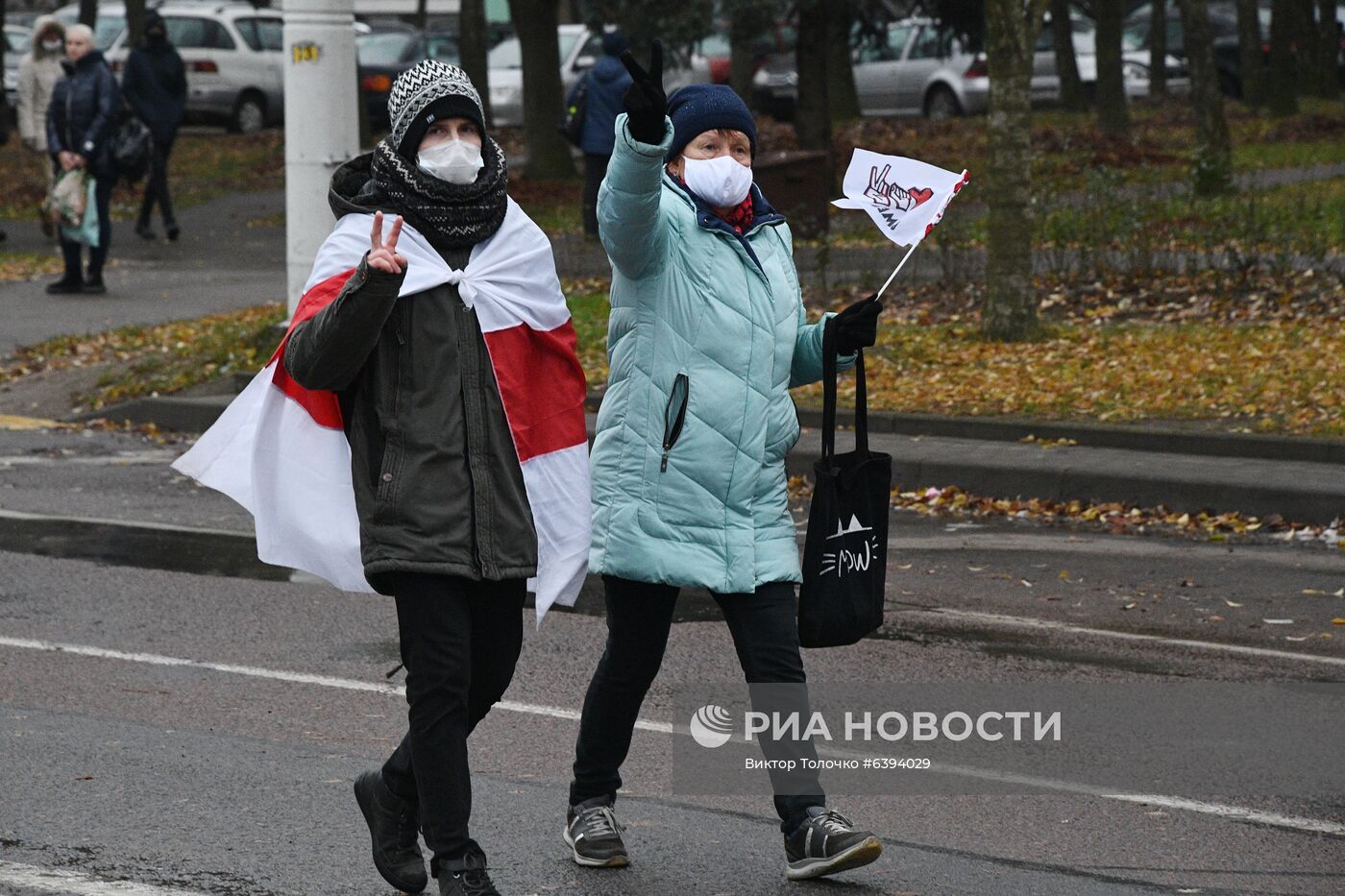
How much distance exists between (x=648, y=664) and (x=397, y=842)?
0.73 meters

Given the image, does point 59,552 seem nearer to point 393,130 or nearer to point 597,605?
point 597,605

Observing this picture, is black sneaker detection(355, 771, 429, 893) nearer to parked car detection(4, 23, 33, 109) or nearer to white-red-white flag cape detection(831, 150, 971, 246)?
white-red-white flag cape detection(831, 150, 971, 246)

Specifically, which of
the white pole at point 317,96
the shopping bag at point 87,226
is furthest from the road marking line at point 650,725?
the shopping bag at point 87,226

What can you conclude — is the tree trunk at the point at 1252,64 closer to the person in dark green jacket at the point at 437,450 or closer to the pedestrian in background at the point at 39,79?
the pedestrian in background at the point at 39,79

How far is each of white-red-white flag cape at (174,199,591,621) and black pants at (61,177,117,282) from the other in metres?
12.3

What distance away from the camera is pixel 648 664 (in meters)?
4.84

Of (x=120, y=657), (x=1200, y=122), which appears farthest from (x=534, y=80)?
(x=120, y=657)

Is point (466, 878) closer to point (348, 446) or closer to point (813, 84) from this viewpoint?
point (348, 446)

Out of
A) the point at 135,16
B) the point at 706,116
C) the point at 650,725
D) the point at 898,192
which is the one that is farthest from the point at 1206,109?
the point at 706,116

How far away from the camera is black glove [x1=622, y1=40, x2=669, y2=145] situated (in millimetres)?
4273

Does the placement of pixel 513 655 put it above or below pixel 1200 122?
below

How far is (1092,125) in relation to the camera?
96.9ft

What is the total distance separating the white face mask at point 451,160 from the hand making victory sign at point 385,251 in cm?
16

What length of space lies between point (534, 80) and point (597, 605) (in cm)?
1760
